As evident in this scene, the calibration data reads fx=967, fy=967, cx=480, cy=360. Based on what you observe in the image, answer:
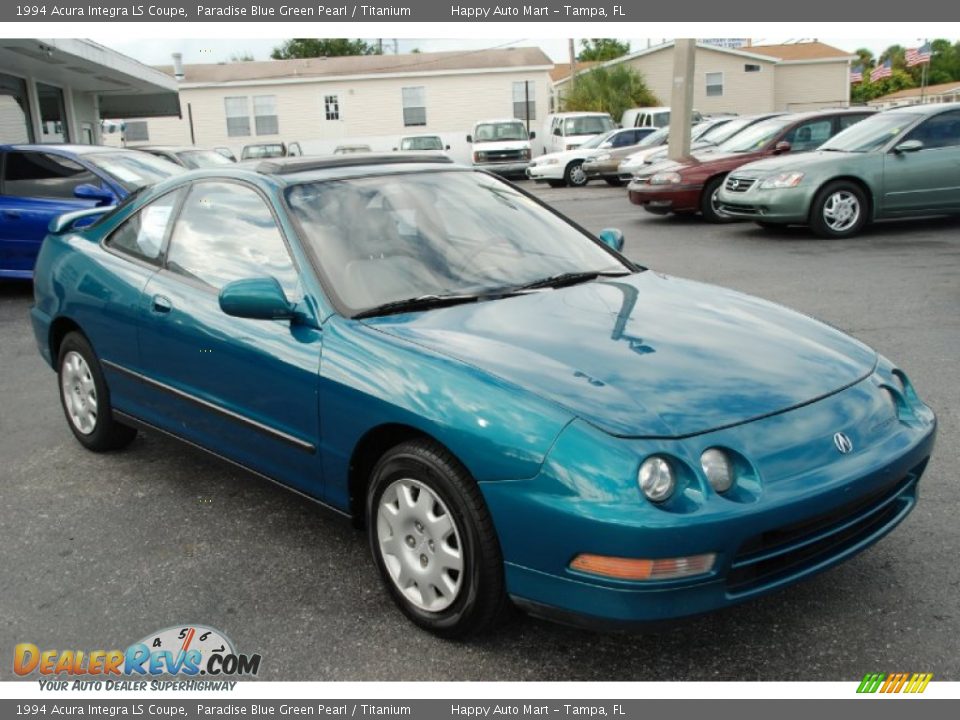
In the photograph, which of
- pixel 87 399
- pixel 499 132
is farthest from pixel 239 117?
pixel 87 399

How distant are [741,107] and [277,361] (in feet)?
146

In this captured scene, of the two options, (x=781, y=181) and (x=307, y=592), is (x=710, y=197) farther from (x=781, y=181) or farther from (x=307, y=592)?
(x=307, y=592)

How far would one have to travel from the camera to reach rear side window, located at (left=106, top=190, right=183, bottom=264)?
4.43m

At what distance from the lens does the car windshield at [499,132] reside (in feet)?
101

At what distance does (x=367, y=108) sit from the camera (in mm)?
Result: 41094

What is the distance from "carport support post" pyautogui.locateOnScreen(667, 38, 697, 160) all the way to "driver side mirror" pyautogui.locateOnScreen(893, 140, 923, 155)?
24.0 feet

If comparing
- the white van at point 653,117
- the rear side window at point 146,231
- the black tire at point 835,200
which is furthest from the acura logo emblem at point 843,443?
the white van at point 653,117

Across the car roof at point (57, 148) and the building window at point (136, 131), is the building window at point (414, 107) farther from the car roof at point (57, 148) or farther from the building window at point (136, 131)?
the car roof at point (57, 148)

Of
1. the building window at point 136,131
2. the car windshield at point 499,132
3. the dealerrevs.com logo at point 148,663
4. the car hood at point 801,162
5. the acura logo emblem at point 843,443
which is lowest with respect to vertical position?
the dealerrevs.com logo at point 148,663

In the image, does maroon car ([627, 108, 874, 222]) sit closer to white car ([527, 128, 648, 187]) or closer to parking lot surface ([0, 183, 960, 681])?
parking lot surface ([0, 183, 960, 681])

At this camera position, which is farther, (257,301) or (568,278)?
(568,278)

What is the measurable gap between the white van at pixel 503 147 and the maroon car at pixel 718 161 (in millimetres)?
15631

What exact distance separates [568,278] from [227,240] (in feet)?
4.68
